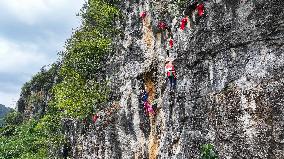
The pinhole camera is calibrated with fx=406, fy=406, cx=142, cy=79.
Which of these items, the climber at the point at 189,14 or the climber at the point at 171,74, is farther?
the climber at the point at 171,74

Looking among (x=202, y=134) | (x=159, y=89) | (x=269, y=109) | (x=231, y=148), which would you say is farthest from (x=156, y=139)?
(x=269, y=109)

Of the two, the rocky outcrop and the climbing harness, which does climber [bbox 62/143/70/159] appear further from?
the climbing harness

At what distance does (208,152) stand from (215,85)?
276 centimetres

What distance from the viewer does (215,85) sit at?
16.7 metres

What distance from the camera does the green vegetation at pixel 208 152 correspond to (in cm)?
1577

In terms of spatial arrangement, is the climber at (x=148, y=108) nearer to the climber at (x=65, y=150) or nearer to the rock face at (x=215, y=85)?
the rock face at (x=215, y=85)

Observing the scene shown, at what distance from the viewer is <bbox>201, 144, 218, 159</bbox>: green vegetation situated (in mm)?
15773

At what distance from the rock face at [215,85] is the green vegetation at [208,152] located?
23 centimetres

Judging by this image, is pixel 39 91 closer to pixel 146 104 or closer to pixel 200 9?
pixel 146 104

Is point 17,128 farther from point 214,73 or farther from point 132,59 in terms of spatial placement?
point 214,73

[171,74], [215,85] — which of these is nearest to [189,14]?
[171,74]

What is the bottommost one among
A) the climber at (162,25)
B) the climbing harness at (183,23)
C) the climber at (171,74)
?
the climber at (171,74)

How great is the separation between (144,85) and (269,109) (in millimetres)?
11089

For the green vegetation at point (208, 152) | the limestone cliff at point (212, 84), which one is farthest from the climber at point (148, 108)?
the green vegetation at point (208, 152)
